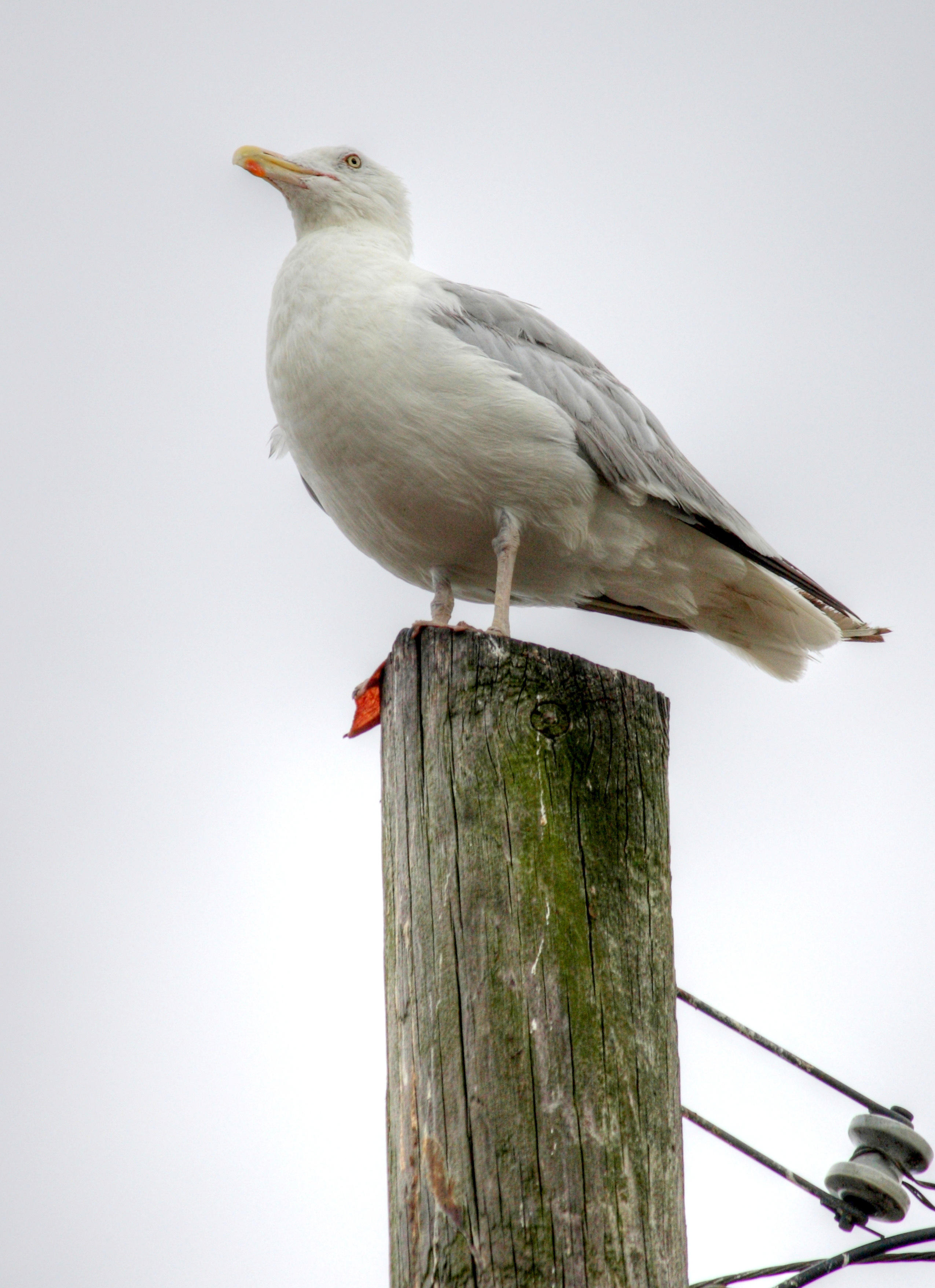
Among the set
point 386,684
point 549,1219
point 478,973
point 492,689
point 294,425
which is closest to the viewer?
point 549,1219

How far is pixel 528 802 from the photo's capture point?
2.75 m

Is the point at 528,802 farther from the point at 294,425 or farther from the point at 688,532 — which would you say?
the point at 688,532

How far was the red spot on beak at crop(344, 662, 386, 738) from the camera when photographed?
3.72 metres

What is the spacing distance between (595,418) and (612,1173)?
3.05m

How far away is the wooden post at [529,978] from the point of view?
2.42 m

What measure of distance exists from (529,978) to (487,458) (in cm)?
232

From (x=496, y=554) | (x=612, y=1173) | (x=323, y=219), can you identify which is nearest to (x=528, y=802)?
(x=612, y=1173)

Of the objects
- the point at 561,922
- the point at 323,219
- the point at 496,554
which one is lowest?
the point at 561,922

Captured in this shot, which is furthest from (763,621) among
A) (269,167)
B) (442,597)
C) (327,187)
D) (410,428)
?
(269,167)

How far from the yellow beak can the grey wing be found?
1.09 metres

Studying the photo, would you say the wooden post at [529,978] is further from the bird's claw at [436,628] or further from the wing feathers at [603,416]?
the wing feathers at [603,416]

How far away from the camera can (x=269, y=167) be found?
5.70 meters

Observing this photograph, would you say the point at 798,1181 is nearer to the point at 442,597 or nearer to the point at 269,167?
the point at 442,597

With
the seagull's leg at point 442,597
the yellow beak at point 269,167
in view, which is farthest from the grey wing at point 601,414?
the yellow beak at point 269,167
